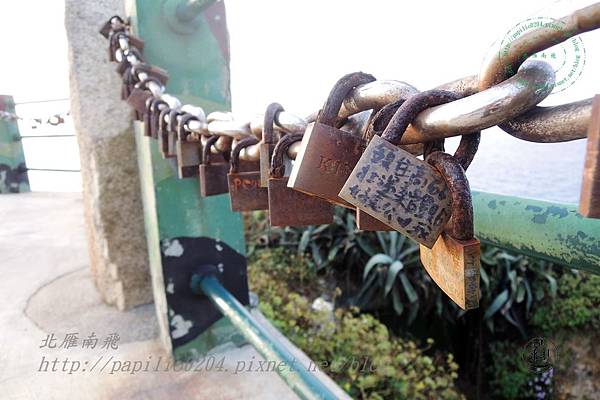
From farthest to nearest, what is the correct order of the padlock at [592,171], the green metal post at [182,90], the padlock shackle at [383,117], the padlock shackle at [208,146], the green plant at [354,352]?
the green plant at [354,352], the green metal post at [182,90], the padlock shackle at [208,146], the padlock shackle at [383,117], the padlock at [592,171]

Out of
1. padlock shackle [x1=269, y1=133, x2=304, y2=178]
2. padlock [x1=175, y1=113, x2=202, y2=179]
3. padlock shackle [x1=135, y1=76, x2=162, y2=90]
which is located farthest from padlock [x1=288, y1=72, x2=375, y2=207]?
padlock shackle [x1=135, y1=76, x2=162, y2=90]

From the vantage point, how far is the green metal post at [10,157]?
17.9 feet

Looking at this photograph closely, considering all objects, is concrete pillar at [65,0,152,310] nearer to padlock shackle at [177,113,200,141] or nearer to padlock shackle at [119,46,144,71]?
padlock shackle at [119,46,144,71]

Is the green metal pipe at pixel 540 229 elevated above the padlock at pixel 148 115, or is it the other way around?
the padlock at pixel 148 115

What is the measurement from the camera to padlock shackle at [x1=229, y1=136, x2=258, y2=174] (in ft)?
1.92

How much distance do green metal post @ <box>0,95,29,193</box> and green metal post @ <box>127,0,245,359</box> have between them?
5.24 meters

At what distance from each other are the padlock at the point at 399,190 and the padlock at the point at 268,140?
0.73 ft

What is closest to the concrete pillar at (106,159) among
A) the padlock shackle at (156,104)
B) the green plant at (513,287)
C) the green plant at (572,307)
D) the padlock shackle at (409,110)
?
the padlock shackle at (156,104)

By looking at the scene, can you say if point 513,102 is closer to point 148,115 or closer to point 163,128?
point 163,128

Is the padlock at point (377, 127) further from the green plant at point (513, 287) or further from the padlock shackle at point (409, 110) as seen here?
the green plant at point (513, 287)

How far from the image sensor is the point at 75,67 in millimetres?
1752

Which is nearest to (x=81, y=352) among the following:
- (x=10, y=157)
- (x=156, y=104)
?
(x=156, y=104)

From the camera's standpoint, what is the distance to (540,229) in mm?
504

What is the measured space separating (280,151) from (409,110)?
0.20 m
